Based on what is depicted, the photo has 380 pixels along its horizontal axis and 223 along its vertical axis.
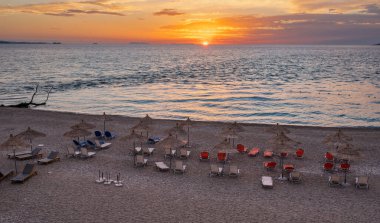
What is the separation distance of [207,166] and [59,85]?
47704mm

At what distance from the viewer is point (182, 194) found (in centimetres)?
1444

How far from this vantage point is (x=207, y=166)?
17938 mm

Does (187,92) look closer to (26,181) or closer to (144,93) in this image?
(144,93)

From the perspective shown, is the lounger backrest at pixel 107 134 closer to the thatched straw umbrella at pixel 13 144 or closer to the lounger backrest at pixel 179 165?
the thatched straw umbrella at pixel 13 144

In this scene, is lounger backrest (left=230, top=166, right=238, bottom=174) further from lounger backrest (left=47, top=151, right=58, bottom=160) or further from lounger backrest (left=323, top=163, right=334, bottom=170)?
lounger backrest (left=47, top=151, right=58, bottom=160)

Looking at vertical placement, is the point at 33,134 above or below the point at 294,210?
above

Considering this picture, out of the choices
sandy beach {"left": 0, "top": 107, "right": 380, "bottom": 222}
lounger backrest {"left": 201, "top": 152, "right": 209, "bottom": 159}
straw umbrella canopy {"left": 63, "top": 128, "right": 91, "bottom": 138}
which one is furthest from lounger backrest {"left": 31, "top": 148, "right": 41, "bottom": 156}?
lounger backrest {"left": 201, "top": 152, "right": 209, "bottom": 159}

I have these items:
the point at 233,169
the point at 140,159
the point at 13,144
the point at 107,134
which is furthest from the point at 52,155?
the point at 233,169

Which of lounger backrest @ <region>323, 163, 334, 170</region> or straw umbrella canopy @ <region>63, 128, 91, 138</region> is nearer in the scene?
lounger backrest @ <region>323, 163, 334, 170</region>

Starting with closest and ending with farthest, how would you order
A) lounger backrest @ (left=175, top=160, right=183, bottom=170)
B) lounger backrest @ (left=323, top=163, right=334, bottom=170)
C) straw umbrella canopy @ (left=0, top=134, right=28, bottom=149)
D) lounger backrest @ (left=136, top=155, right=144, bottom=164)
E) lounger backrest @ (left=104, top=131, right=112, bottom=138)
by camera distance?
straw umbrella canopy @ (left=0, top=134, right=28, bottom=149) < lounger backrest @ (left=175, top=160, right=183, bottom=170) < lounger backrest @ (left=323, top=163, right=334, bottom=170) < lounger backrest @ (left=136, top=155, right=144, bottom=164) < lounger backrest @ (left=104, top=131, right=112, bottom=138)

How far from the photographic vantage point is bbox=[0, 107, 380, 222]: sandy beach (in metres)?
12.6

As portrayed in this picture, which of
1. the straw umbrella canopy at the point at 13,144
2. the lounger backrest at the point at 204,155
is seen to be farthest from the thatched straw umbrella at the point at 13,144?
the lounger backrest at the point at 204,155

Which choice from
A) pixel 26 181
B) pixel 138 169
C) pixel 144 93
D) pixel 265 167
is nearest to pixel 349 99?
pixel 144 93

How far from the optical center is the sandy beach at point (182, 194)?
12633mm
